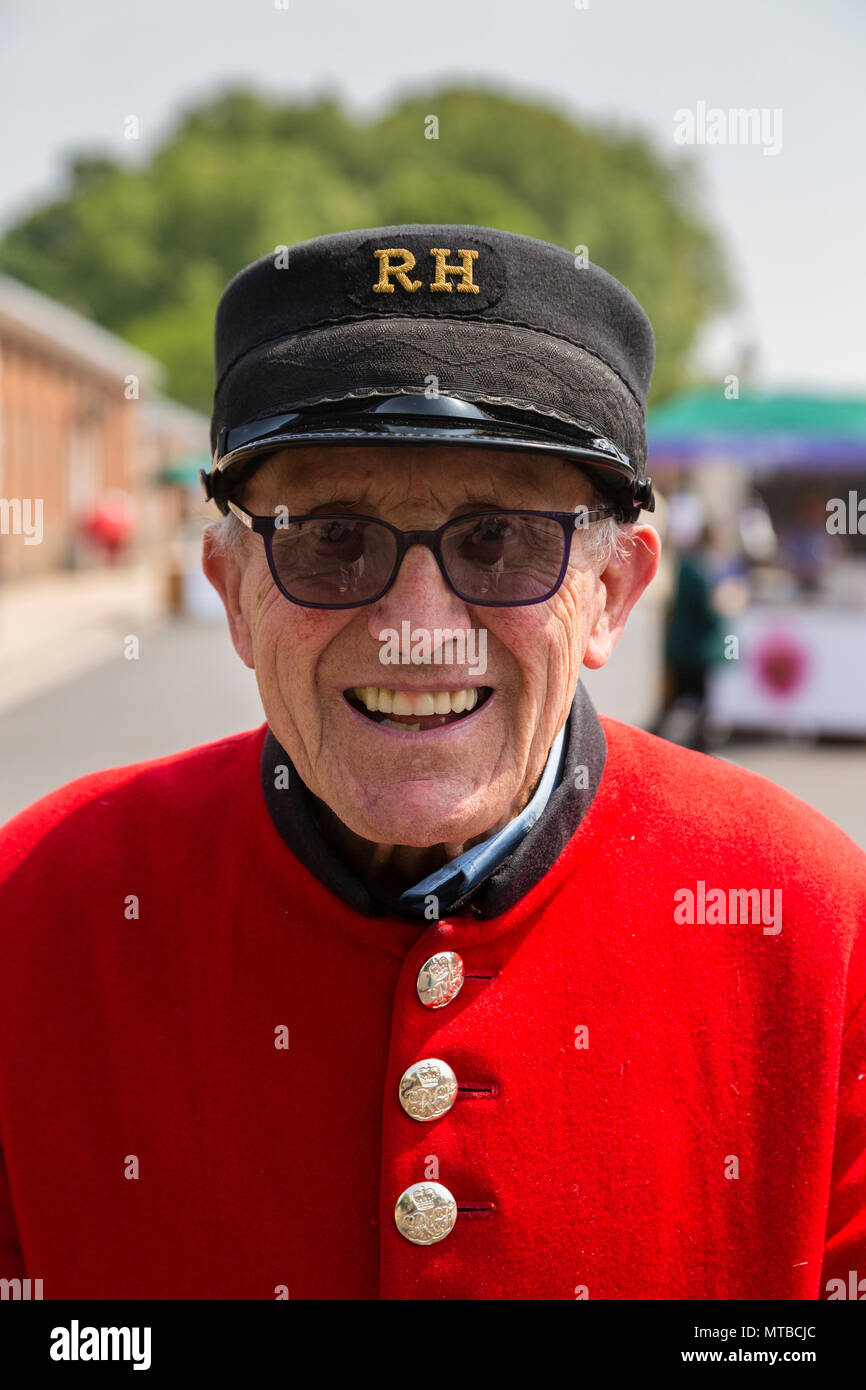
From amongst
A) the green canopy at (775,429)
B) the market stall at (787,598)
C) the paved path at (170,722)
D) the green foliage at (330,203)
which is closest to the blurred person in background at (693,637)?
the market stall at (787,598)

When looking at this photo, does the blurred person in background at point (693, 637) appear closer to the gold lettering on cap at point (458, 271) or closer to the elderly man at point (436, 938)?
the elderly man at point (436, 938)

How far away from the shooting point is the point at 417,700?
1.61 meters

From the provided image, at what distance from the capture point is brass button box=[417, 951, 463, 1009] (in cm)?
165

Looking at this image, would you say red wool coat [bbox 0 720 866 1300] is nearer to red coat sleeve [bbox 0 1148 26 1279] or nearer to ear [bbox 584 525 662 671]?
red coat sleeve [bbox 0 1148 26 1279]

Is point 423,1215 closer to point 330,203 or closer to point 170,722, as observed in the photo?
point 170,722

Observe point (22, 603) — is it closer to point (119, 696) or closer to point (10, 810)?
point (119, 696)

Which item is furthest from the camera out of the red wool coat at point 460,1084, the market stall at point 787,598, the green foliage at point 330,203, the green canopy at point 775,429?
the green foliage at point 330,203

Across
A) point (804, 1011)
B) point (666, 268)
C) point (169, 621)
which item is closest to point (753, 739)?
point (804, 1011)

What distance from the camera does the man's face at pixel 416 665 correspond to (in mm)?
1573

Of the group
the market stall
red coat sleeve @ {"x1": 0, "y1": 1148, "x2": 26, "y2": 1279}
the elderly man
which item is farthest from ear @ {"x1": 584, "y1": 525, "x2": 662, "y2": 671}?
the market stall

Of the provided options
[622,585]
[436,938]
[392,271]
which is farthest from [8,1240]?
[392,271]

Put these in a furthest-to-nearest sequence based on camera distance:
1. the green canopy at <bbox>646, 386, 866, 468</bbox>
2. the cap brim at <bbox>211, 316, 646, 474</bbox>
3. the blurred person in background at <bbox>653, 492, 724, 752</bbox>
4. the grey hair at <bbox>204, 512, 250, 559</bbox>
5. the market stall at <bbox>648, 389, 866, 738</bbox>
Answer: the green canopy at <bbox>646, 386, 866, 468</bbox>
the market stall at <bbox>648, 389, 866, 738</bbox>
the blurred person in background at <bbox>653, 492, 724, 752</bbox>
the grey hair at <bbox>204, 512, 250, 559</bbox>
the cap brim at <bbox>211, 316, 646, 474</bbox>

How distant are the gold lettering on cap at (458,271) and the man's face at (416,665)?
0.19m

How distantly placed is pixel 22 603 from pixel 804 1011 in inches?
921
